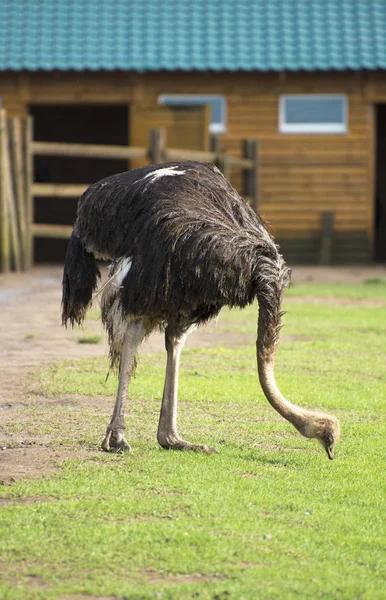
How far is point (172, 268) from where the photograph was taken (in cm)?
552

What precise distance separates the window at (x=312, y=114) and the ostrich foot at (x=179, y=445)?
13715 mm

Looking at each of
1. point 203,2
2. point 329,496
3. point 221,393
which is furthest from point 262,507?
point 203,2

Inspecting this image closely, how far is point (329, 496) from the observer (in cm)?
510

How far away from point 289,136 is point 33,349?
10827 millimetres

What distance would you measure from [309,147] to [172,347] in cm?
1348

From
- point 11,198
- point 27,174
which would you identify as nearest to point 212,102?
point 27,174

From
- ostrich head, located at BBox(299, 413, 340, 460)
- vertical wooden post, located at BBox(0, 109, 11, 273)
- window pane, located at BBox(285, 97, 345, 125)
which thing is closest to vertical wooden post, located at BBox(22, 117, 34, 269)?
vertical wooden post, located at BBox(0, 109, 11, 273)

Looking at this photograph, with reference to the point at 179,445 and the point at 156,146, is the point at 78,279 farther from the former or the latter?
the point at 156,146

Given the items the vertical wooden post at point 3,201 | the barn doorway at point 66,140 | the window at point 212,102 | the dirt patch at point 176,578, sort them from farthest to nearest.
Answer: the barn doorway at point 66,140
the window at point 212,102
the vertical wooden post at point 3,201
the dirt patch at point 176,578

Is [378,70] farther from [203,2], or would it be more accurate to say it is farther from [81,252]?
[81,252]

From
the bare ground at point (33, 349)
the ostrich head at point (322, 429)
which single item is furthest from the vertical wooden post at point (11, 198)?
the ostrich head at point (322, 429)

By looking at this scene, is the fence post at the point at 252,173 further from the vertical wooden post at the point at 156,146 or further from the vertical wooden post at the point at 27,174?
the vertical wooden post at the point at 27,174

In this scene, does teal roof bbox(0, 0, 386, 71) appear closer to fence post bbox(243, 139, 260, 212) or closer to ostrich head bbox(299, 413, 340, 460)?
fence post bbox(243, 139, 260, 212)

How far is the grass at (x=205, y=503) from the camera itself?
399 centimetres
